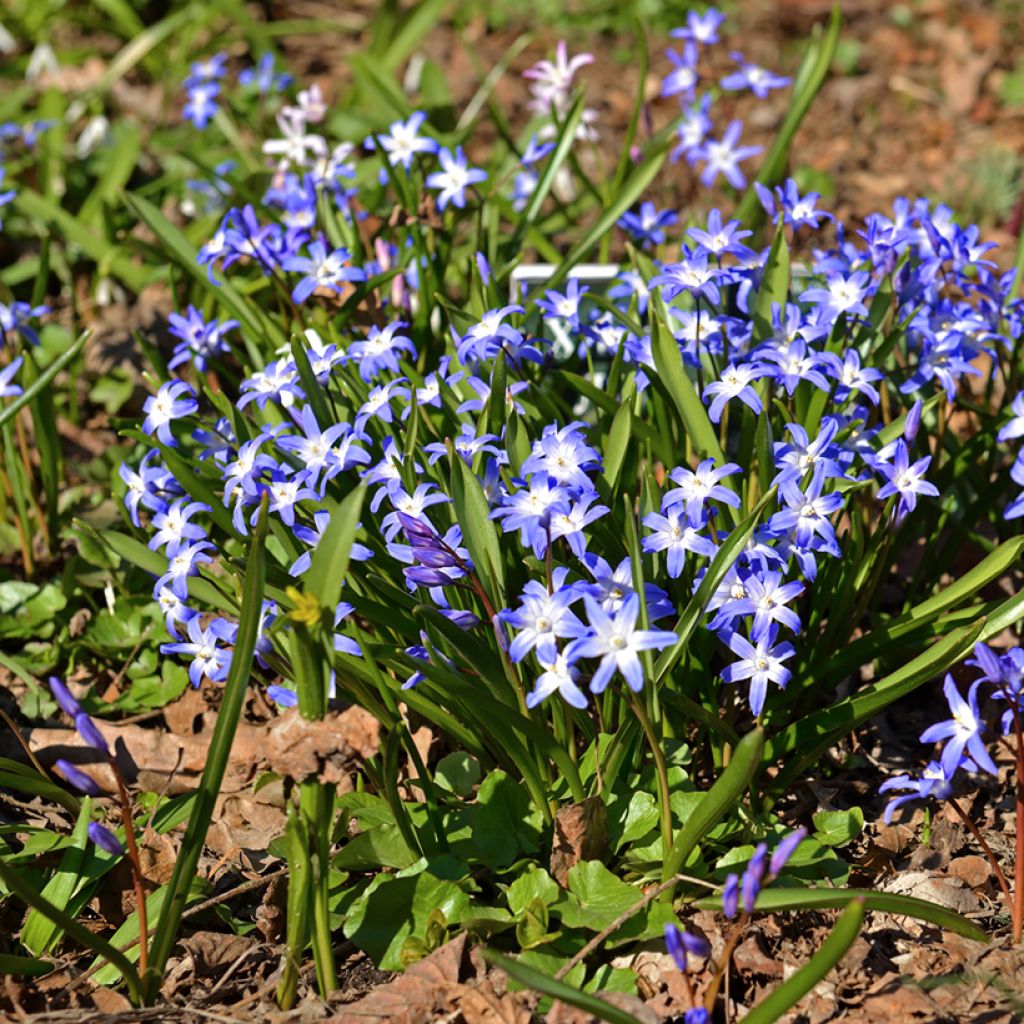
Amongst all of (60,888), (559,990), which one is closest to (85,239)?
(60,888)

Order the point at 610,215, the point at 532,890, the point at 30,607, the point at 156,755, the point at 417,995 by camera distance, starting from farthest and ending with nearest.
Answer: the point at 610,215
the point at 30,607
the point at 156,755
the point at 532,890
the point at 417,995

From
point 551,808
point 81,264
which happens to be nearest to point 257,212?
point 81,264

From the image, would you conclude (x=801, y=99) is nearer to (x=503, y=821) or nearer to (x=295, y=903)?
(x=503, y=821)

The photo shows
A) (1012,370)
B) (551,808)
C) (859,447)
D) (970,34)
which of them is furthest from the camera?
(970,34)

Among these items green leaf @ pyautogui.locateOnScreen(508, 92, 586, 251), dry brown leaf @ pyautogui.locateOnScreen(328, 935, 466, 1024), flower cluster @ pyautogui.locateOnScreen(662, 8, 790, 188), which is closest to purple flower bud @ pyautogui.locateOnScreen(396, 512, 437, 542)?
dry brown leaf @ pyautogui.locateOnScreen(328, 935, 466, 1024)

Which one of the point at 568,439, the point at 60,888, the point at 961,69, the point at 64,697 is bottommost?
the point at 60,888

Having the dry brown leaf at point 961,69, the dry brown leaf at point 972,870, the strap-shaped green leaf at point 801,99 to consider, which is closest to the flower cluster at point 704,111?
the strap-shaped green leaf at point 801,99

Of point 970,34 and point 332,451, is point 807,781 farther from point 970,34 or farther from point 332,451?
point 970,34
